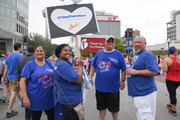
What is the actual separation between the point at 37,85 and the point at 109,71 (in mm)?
1362

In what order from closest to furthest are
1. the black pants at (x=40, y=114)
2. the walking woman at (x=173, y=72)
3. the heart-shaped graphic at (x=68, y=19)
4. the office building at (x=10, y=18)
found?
the black pants at (x=40, y=114)
the heart-shaped graphic at (x=68, y=19)
the walking woman at (x=173, y=72)
the office building at (x=10, y=18)

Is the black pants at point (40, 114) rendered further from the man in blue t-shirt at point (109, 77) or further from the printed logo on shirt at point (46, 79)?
the man in blue t-shirt at point (109, 77)

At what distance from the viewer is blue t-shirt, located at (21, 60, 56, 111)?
2.38 meters

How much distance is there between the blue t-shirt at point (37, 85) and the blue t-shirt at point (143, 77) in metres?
1.52

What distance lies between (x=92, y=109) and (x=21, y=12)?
4482 cm

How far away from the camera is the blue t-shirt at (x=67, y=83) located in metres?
2.06

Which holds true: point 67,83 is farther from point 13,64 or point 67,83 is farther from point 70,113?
point 13,64

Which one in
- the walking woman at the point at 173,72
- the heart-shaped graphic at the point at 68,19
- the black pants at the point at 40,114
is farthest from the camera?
the walking woman at the point at 173,72

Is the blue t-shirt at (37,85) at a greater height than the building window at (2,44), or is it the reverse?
the building window at (2,44)

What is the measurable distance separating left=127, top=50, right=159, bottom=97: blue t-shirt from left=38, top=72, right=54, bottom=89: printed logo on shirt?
1461mm

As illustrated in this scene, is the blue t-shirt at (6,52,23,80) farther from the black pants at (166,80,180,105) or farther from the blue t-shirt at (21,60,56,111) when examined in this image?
the black pants at (166,80,180,105)

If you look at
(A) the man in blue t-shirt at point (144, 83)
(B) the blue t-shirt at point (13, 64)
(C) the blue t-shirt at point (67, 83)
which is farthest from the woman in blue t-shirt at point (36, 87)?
(B) the blue t-shirt at point (13, 64)

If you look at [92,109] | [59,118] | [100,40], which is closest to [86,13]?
[59,118]

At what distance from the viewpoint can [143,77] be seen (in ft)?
7.97
